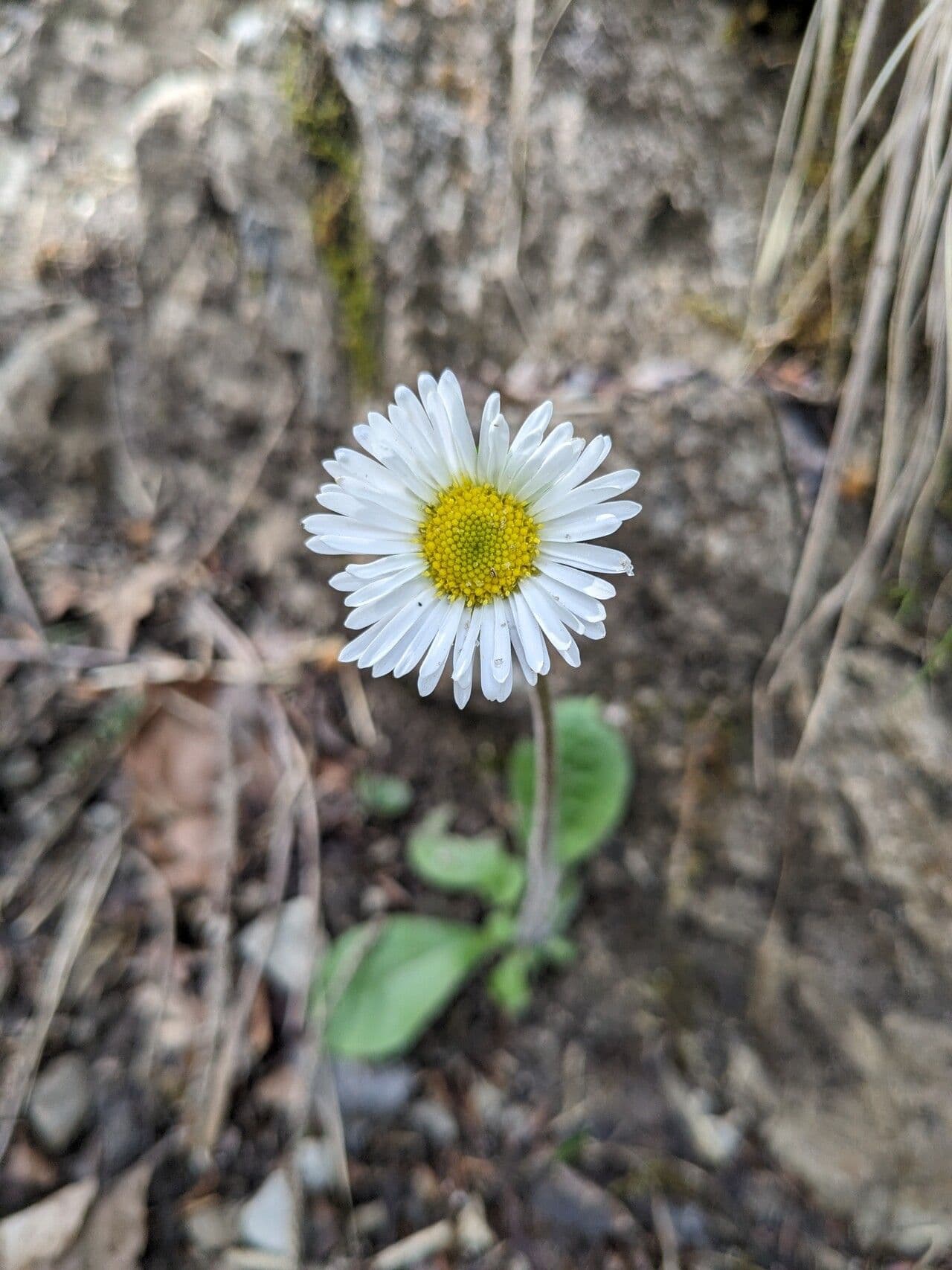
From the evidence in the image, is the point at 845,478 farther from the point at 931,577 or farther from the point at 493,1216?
the point at 493,1216

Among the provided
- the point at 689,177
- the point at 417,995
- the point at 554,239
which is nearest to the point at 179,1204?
the point at 417,995

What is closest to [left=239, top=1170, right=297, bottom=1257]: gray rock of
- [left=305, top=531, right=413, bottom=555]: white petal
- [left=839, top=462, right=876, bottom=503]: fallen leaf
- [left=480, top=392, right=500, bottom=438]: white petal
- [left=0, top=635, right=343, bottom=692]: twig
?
[left=0, top=635, right=343, bottom=692]: twig

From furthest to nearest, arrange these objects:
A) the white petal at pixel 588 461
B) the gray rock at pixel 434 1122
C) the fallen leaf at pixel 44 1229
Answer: the gray rock at pixel 434 1122
the fallen leaf at pixel 44 1229
the white petal at pixel 588 461

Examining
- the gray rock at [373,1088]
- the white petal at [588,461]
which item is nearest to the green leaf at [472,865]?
the gray rock at [373,1088]

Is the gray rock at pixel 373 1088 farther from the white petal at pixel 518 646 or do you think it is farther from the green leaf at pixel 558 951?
the white petal at pixel 518 646

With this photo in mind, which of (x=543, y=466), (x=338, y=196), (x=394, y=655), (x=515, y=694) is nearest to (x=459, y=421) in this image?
(x=543, y=466)
